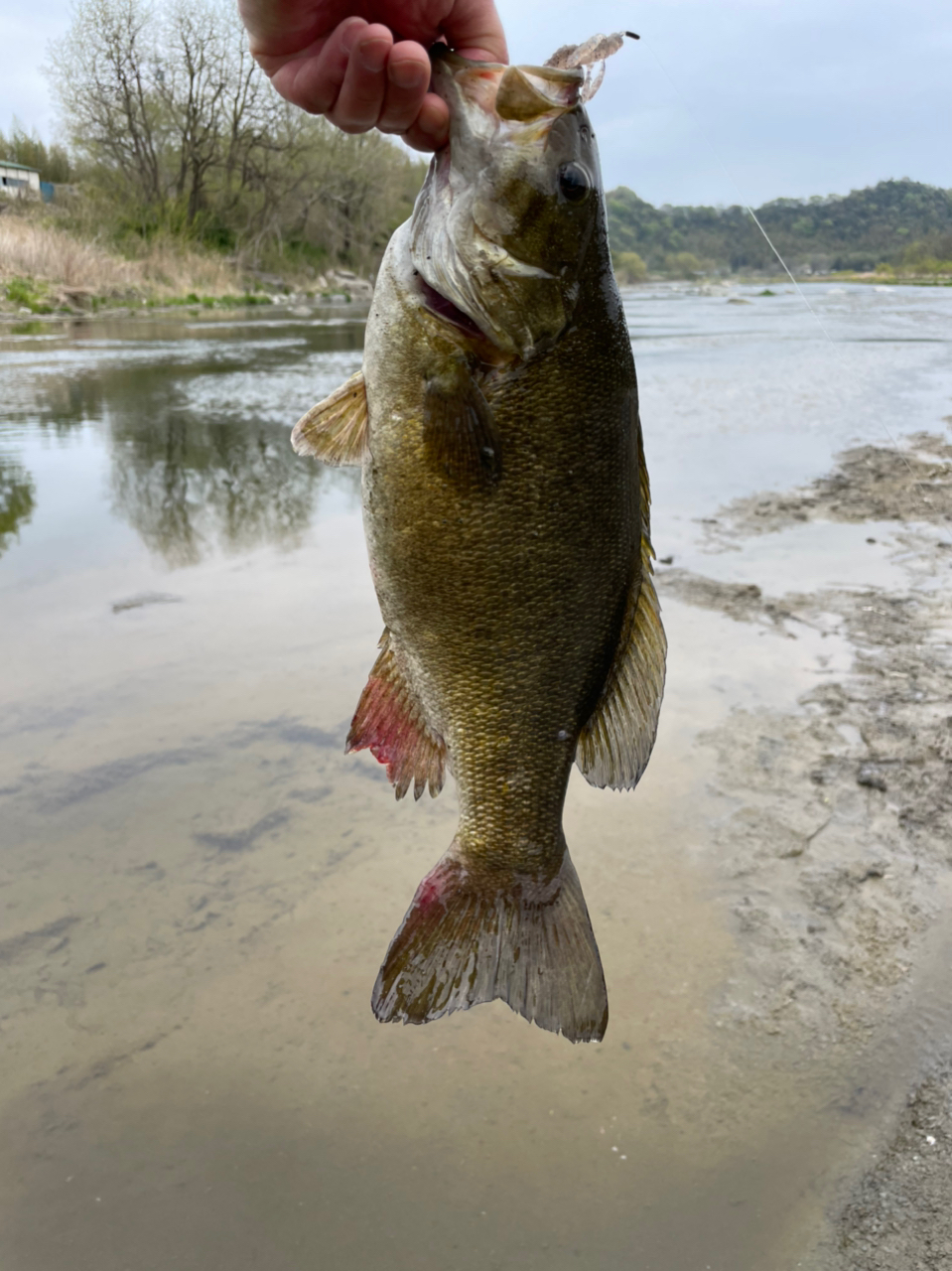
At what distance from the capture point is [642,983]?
2980mm

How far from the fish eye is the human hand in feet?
0.92

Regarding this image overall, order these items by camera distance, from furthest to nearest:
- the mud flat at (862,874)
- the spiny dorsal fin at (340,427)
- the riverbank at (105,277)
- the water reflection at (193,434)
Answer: the riverbank at (105,277)
the water reflection at (193,434)
the mud flat at (862,874)
the spiny dorsal fin at (340,427)

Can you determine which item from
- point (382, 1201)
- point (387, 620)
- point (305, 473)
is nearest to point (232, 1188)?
point (382, 1201)

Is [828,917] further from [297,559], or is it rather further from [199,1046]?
[297,559]

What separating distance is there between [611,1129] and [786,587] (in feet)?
13.6

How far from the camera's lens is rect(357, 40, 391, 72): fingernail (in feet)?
5.22

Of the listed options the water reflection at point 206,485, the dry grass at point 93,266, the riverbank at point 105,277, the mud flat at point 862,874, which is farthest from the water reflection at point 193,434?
the dry grass at point 93,266

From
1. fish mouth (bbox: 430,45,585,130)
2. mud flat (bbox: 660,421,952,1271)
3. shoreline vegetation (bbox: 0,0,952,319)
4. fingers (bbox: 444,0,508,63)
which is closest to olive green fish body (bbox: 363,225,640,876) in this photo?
fish mouth (bbox: 430,45,585,130)

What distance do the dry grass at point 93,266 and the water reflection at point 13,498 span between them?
62.6ft

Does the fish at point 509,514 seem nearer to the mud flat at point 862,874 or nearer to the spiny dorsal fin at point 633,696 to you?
the spiny dorsal fin at point 633,696

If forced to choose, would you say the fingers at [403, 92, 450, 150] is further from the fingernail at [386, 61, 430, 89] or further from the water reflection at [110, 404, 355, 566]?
the water reflection at [110, 404, 355, 566]

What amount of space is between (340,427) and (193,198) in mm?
44641

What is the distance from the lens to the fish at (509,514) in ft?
5.15

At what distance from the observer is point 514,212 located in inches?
62.1
